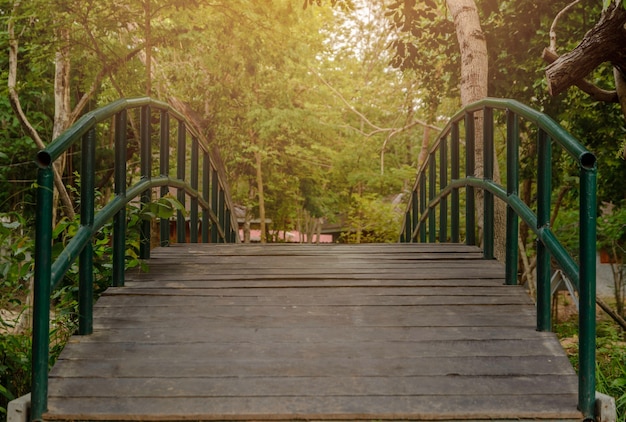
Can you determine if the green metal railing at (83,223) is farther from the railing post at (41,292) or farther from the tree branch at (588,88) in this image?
the tree branch at (588,88)

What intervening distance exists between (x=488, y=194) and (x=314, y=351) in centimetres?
214

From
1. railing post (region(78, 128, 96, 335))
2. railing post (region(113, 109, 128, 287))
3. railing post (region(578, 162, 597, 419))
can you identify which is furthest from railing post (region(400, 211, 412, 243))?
railing post (region(578, 162, 597, 419))

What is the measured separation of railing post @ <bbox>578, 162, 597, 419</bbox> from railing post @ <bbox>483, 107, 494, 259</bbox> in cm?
190

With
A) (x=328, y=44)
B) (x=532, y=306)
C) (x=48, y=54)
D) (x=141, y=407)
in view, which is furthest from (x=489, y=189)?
(x=328, y=44)

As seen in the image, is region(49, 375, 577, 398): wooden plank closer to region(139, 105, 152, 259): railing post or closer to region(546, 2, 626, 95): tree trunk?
region(139, 105, 152, 259): railing post

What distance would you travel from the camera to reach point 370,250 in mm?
Answer: 5492

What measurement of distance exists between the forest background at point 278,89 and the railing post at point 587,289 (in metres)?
1.02

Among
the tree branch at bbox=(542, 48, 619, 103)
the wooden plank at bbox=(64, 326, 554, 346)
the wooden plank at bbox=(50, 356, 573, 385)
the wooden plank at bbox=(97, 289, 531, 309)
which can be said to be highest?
the tree branch at bbox=(542, 48, 619, 103)

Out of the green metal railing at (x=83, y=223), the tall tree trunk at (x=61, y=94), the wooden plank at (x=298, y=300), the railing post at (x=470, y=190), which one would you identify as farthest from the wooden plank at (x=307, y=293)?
the tall tree trunk at (x=61, y=94)

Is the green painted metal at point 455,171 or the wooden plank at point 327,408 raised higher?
the green painted metal at point 455,171

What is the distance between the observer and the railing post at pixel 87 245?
3533 millimetres

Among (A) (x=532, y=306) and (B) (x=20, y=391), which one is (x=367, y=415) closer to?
(A) (x=532, y=306)

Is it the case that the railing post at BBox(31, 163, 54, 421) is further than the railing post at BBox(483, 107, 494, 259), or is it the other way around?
the railing post at BBox(483, 107, 494, 259)

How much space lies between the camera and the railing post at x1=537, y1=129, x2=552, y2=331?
3.57 m
